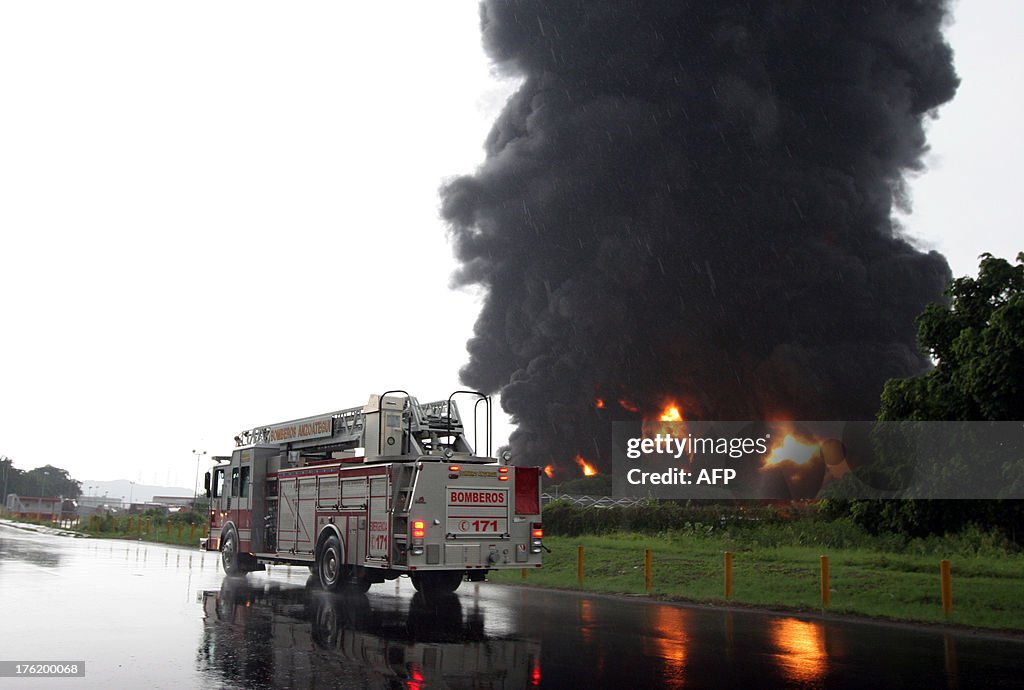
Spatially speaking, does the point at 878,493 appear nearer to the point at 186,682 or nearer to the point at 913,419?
the point at 913,419

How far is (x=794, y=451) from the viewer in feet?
213

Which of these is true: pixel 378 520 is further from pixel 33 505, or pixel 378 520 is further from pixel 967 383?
pixel 33 505

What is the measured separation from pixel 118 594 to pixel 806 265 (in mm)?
62556

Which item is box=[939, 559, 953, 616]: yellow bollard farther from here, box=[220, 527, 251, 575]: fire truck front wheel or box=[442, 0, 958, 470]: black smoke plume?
box=[442, 0, 958, 470]: black smoke plume

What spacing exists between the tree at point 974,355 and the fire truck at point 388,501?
11.5 m

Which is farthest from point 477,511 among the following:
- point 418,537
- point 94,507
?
point 94,507

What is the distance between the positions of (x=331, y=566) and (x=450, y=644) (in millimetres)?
6686

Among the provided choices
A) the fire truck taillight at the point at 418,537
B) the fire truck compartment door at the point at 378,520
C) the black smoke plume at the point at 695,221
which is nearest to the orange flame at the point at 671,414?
the black smoke plume at the point at 695,221

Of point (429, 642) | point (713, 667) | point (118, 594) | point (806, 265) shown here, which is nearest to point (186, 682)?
point (429, 642)

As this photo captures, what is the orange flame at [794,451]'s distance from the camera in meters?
64.2

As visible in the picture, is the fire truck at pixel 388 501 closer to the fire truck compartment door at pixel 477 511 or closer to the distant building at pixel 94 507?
the fire truck compartment door at pixel 477 511

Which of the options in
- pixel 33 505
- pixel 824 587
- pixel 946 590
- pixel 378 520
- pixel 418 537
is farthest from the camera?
pixel 33 505

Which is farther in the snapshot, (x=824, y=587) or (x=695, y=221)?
(x=695, y=221)

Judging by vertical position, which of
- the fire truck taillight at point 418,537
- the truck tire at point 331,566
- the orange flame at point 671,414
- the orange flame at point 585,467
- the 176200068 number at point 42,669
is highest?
the orange flame at point 671,414
